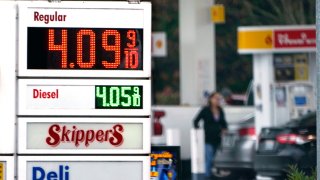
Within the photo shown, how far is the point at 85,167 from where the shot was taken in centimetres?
1248

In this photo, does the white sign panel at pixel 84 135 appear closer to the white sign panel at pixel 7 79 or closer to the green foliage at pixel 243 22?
the white sign panel at pixel 7 79

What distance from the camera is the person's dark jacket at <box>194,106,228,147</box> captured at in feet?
78.9

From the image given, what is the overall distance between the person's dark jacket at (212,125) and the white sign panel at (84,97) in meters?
11.6

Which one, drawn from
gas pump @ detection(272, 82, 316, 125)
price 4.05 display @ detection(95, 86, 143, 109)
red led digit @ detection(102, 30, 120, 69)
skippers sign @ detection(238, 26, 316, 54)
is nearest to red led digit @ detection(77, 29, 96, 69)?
red led digit @ detection(102, 30, 120, 69)

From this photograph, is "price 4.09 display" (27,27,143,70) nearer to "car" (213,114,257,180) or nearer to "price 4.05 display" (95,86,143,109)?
"price 4.05 display" (95,86,143,109)

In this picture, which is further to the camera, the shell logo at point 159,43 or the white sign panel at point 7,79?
the shell logo at point 159,43

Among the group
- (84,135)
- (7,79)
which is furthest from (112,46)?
(7,79)

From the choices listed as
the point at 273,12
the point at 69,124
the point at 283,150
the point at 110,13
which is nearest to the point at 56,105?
the point at 69,124

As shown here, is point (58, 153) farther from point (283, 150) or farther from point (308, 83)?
point (308, 83)

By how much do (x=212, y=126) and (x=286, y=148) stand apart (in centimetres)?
298

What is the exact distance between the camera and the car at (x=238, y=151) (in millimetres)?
24375

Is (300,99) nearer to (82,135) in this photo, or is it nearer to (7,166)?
(82,135)

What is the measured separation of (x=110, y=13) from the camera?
12.4 m

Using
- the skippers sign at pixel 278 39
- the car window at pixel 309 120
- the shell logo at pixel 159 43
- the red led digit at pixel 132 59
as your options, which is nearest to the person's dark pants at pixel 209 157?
the car window at pixel 309 120
